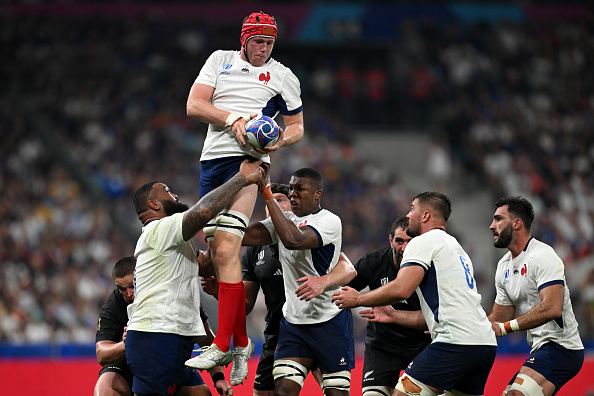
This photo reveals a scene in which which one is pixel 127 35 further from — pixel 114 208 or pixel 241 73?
pixel 241 73

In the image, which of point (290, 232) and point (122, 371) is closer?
point (290, 232)

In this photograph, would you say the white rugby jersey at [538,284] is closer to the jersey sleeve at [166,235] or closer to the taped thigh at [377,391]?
the taped thigh at [377,391]

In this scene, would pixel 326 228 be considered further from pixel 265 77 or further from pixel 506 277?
pixel 506 277

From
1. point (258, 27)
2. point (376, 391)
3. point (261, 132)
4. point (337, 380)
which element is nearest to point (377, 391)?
point (376, 391)

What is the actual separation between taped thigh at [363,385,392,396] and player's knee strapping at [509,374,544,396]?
44.4 inches

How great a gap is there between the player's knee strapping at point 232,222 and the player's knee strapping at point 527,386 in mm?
2847

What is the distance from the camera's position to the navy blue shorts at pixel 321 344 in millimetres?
6910

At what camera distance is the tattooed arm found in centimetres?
595

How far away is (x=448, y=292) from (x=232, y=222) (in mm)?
1787

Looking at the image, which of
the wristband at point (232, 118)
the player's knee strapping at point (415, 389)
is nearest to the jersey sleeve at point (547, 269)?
the player's knee strapping at point (415, 389)

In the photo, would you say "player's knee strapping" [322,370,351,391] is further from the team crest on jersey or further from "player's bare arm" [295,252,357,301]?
the team crest on jersey

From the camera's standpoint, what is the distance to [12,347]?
10828mm

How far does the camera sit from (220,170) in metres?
6.34

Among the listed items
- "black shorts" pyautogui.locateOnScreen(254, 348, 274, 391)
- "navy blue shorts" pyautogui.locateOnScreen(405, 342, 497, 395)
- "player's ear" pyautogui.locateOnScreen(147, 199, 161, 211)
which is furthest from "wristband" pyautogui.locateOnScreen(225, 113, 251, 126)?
"black shorts" pyautogui.locateOnScreen(254, 348, 274, 391)
